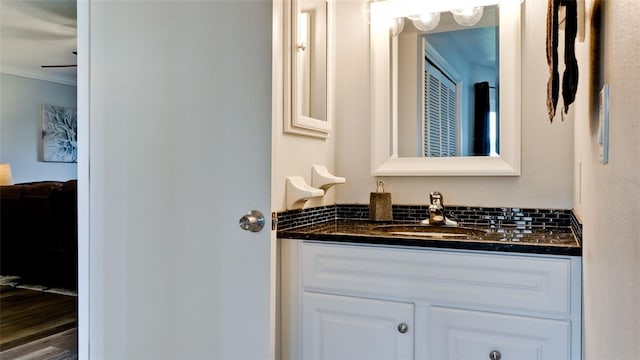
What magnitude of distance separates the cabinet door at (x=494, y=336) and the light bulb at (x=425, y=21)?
117 centimetres

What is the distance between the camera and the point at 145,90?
5.41 ft

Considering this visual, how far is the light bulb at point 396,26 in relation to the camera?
208cm

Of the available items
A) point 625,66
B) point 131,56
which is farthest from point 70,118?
point 625,66

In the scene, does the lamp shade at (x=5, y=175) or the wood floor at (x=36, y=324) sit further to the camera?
the lamp shade at (x=5, y=175)

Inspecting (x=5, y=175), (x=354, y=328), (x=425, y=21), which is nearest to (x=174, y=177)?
(x=354, y=328)

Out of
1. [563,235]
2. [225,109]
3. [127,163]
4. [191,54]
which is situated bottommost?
[563,235]

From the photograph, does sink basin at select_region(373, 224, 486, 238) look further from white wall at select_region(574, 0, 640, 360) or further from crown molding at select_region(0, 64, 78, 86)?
crown molding at select_region(0, 64, 78, 86)

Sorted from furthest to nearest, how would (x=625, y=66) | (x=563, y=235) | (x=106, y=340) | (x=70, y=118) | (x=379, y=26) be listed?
(x=70, y=118), (x=379, y=26), (x=106, y=340), (x=563, y=235), (x=625, y=66)

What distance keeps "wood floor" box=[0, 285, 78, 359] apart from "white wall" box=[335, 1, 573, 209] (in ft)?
5.90

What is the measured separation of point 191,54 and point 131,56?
25 cm

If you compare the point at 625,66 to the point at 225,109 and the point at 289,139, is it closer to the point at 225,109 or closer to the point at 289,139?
the point at 225,109

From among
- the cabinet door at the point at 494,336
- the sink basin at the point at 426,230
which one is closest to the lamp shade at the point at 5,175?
the sink basin at the point at 426,230

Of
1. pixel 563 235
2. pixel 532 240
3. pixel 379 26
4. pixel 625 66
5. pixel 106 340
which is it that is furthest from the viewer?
pixel 379 26

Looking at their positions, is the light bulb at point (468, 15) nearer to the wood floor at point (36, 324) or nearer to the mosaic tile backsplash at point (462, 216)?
the mosaic tile backsplash at point (462, 216)
